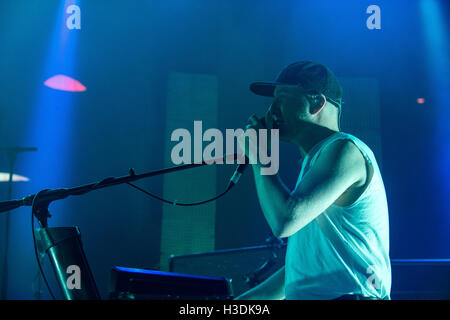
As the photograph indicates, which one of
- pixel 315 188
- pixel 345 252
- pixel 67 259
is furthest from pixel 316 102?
pixel 67 259

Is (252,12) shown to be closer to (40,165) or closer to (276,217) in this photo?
(40,165)

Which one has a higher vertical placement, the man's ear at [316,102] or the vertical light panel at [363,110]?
the vertical light panel at [363,110]

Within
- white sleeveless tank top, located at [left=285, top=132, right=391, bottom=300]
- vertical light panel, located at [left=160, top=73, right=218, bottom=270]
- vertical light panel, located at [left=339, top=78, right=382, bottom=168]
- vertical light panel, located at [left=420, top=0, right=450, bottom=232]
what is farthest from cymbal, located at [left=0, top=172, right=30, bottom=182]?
vertical light panel, located at [left=420, top=0, right=450, bottom=232]

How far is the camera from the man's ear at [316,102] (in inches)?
65.2

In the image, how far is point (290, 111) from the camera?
5.36 feet

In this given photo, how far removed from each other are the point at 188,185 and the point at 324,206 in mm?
4190

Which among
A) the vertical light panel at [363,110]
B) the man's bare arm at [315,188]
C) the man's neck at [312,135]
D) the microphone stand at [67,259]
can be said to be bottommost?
the microphone stand at [67,259]

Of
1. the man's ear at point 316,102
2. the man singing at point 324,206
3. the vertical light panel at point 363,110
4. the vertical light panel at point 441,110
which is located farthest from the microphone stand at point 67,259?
the vertical light panel at point 441,110

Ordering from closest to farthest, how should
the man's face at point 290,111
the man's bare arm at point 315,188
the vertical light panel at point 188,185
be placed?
the man's bare arm at point 315,188
the man's face at point 290,111
the vertical light panel at point 188,185

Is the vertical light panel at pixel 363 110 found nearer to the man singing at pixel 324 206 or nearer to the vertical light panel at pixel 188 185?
the vertical light panel at pixel 188 185

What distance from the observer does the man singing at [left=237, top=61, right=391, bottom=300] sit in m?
1.42

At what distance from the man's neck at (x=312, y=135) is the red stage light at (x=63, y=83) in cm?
460
